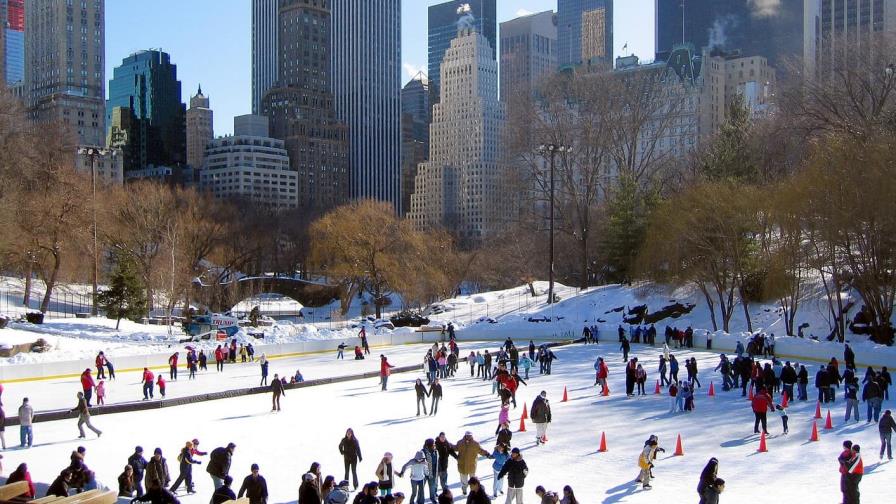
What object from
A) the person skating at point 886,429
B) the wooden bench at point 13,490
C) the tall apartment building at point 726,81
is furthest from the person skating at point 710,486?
the tall apartment building at point 726,81

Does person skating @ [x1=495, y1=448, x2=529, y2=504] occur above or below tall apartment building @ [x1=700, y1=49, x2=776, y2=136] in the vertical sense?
below

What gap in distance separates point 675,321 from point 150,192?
39.0 meters

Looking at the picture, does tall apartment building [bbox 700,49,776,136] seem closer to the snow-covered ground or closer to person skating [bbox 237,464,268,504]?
the snow-covered ground

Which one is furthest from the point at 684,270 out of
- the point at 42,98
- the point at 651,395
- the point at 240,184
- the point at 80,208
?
the point at 42,98

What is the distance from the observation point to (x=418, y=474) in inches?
530

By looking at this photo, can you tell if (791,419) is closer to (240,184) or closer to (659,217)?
(659,217)

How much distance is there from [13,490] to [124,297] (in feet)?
120

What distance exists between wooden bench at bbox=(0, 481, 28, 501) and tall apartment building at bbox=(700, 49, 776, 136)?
157741 millimetres

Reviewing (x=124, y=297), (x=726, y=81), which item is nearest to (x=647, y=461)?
(x=124, y=297)

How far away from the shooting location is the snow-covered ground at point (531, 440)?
1523 cm

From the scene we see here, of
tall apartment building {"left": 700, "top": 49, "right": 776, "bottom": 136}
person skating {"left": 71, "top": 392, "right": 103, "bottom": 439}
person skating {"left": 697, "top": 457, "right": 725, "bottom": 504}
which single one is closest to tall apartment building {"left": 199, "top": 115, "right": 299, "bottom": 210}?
tall apartment building {"left": 700, "top": 49, "right": 776, "bottom": 136}

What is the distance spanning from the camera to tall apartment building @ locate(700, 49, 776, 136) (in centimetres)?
16550

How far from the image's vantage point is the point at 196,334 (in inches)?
1652

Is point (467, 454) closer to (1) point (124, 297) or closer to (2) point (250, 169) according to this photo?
(1) point (124, 297)
